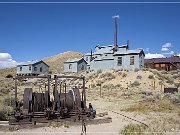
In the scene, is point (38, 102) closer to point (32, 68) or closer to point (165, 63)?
point (32, 68)

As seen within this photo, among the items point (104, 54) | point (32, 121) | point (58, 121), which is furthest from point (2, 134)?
point (104, 54)

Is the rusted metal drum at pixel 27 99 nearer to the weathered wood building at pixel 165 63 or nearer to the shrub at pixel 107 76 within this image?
the shrub at pixel 107 76

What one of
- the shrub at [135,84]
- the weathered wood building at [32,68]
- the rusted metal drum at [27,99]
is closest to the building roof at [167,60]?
the weathered wood building at [32,68]

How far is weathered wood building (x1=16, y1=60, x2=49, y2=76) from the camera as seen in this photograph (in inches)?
2250

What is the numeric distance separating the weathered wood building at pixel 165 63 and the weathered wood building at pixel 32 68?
20.6 m

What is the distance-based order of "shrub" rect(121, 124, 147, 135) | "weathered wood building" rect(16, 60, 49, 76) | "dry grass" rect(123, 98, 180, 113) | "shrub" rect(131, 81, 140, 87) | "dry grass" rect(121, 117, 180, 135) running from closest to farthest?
"shrub" rect(121, 124, 147, 135)
"dry grass" rect(121, 117, 180, 135)
"dry grass" rect(123, 98, 180, 113)
"shrub" rect(131, 81, 140, 87)
"weathered wood building" rect(16, 60, 49, 76)

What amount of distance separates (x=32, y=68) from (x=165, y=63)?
83.9 feet

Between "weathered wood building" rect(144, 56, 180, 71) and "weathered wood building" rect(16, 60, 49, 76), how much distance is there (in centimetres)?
2060

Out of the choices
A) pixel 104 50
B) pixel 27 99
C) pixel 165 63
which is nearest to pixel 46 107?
pixel 27 99

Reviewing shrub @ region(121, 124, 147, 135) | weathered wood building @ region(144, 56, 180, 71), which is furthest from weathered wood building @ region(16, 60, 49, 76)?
shrub @ region(121, 124, 147, 135)

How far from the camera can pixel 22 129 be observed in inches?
435

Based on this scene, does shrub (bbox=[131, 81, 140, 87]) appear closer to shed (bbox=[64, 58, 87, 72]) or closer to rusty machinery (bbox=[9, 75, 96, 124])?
shed (bbox=[64, 58, 87, 72])

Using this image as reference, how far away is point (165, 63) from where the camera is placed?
57438 mm

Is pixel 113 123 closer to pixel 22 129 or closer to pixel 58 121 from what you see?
pixel 58 121
